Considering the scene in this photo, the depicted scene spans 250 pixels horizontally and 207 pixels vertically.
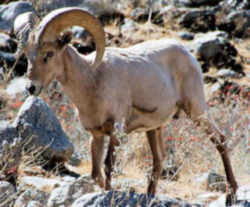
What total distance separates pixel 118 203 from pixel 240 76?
430 inches

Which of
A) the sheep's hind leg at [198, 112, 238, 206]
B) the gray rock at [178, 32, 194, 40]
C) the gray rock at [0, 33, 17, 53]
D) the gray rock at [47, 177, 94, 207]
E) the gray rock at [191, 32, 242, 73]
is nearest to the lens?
the gray rock at [47, 177, 94, 207]

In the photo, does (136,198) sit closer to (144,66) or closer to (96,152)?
(96,152)

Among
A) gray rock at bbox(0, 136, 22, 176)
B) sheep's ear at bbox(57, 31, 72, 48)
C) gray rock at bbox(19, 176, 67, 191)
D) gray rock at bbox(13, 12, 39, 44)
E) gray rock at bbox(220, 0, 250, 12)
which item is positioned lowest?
gray rock at bbox(19, 176, 67, 191)

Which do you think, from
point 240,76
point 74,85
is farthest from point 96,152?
point 240,76

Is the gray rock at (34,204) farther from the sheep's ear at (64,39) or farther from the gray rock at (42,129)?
the gray rock at (42,129)

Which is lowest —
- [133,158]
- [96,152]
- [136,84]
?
[133,158]

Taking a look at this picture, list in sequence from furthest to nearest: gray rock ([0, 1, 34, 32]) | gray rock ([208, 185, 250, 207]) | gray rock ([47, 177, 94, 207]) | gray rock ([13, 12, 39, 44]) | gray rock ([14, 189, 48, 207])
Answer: gray rock ([0, 1, 34, 32]), gray rock ([208, 185, 250, 207]), gray rock ([13, 12, 39, 44]), gray rock ([47, 177, 94, 207]), gray rock ([14, 189, 48, 207])

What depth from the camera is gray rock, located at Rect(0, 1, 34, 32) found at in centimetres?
1370

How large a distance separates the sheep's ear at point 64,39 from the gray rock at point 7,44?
7.65 meters

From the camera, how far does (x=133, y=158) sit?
28.6ft

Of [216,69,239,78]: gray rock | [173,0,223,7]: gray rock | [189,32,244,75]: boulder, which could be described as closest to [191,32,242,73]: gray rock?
[189,32,244,75]: boulder

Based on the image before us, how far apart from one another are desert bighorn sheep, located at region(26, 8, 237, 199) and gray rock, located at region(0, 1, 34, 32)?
7.89 metres

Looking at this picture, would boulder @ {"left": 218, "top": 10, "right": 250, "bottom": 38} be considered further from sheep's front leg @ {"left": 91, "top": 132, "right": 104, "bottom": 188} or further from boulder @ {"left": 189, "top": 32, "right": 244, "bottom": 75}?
sheep's front leg @ {"left": 91, "top": 132, "right": 104, "bottom": 188}

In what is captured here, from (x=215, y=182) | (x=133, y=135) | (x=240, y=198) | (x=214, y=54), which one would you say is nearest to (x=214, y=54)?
(x=214, y=54)
